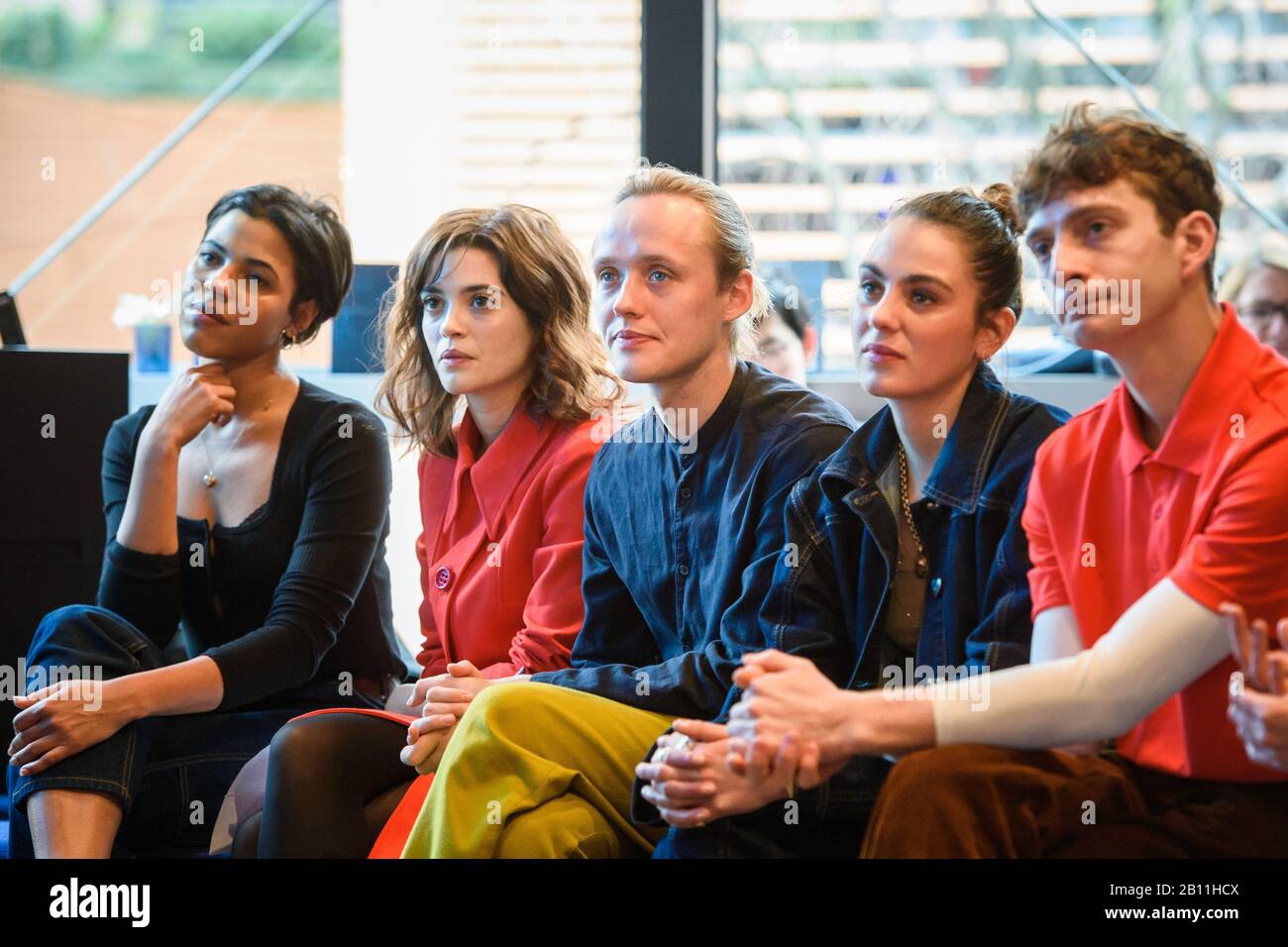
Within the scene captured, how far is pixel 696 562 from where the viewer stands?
1805mm

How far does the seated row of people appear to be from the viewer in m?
1.31

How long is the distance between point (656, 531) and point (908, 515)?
0.37 m

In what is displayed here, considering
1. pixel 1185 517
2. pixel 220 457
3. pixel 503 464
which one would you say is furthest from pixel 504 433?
pixel 1185 517

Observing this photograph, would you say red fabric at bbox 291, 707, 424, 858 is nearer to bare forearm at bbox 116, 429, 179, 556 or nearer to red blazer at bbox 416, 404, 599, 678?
red blazer at bbox 416, 404, 599, 678

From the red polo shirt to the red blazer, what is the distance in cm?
74

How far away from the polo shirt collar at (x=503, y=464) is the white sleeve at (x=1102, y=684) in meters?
0.88

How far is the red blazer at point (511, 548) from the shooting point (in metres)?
1.97
